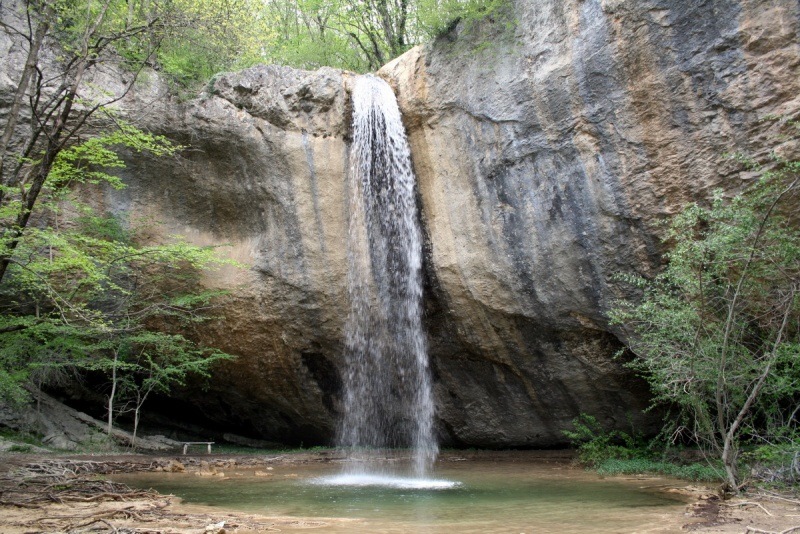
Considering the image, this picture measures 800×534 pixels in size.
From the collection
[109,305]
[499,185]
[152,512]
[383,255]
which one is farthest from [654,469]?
[109,305]

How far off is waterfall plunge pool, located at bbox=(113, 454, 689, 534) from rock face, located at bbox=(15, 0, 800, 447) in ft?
8.26

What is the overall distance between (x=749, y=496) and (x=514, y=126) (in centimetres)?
708

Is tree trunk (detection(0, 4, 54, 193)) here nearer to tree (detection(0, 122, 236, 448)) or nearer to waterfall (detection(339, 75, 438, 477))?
tree (detection(0, 122, 236, 448))

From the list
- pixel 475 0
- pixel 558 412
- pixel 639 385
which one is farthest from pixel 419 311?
pixel 475 0

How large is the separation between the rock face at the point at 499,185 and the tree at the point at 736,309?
1416 mm

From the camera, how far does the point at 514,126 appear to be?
37.3 ft

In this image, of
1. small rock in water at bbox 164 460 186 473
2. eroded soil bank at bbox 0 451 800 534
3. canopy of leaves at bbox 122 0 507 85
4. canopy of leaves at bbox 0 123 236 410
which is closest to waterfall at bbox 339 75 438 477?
canopy of leaves at bbox 122 0 507 85

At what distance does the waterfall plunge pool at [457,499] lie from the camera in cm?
602

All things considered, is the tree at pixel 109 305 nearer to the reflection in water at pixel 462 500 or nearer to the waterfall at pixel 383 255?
the waterfall at pixel 383 255

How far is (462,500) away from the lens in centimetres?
777

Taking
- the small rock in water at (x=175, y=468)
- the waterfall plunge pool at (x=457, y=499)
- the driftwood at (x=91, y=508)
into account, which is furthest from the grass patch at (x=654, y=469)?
the small rock in water at (x=175, y=468)

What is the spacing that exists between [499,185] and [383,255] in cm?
308

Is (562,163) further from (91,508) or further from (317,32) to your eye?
(317,32)

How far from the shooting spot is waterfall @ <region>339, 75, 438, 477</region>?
43.0ft
